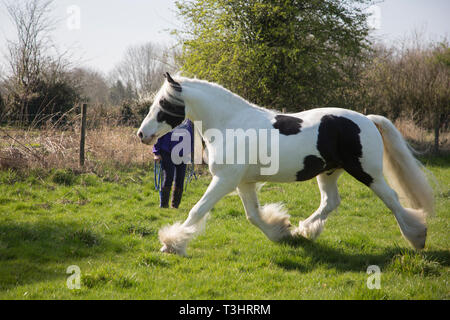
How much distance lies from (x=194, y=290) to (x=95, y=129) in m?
8.41

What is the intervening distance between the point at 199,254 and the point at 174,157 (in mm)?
2699

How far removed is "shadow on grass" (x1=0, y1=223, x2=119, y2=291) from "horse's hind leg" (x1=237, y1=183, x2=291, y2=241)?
177 cm

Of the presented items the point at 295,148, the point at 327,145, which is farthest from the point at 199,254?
the point at 327,145

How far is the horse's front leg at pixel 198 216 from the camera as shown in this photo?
4.01 metres

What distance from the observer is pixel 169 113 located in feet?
14.0

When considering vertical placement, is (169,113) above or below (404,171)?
above

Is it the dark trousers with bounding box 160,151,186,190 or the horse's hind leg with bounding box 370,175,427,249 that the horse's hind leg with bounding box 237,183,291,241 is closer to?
the horse's hind leg with bounding box 370,175,427,249

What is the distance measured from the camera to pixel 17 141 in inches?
319

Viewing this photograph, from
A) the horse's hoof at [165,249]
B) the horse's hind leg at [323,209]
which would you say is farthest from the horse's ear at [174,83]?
the horse's hind leg at [323,209]

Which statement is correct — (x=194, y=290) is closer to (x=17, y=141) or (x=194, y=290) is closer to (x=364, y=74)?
(x=17, y=141)

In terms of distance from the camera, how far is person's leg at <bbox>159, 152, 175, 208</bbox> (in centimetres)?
677

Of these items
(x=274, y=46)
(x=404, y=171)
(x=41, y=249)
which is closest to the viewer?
(x=41, y=249)

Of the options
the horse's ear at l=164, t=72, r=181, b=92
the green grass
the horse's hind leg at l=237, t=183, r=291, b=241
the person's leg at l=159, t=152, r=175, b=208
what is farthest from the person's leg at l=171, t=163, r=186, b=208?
the horse's ear at l=164, t=72, r=181, b=92

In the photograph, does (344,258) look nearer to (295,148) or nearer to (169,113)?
(295,148)
